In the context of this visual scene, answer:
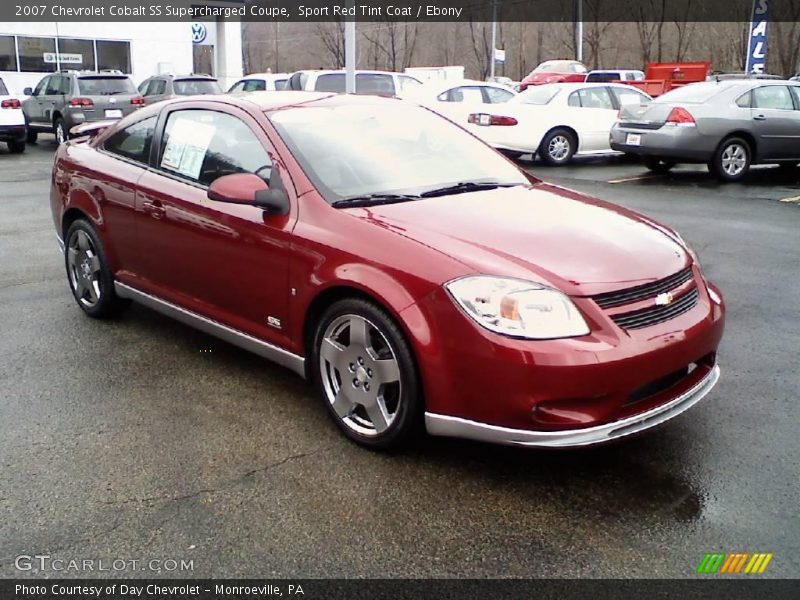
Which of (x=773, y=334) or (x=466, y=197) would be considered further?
(x=773, y=334)

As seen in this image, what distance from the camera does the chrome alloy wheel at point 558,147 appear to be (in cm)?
1475

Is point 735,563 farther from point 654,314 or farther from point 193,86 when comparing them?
point 193,86

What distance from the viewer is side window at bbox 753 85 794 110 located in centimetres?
1241

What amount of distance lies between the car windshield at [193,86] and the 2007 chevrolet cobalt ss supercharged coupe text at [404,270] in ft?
44.9

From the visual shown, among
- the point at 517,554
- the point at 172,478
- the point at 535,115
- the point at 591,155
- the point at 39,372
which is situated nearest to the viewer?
the point at 517,554

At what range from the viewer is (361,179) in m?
3.93

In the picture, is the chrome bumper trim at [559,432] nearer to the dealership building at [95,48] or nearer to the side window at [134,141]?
the side window at [134,141]

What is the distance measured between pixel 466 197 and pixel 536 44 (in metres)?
49.4

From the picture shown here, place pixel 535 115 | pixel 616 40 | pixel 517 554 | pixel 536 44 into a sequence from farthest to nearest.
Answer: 1. pixel 536 44
2. pixel 616 40
3. pixel 535 115
4. pixel 517 554

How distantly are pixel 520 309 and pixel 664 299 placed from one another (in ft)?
2.21

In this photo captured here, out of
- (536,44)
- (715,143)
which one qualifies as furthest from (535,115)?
(536,44)

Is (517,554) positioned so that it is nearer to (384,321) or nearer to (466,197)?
(384,321)

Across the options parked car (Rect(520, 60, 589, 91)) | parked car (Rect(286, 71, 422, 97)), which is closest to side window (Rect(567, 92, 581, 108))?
parked car (Rect(286, 71, 422, 97))

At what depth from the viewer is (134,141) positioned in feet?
16.5
